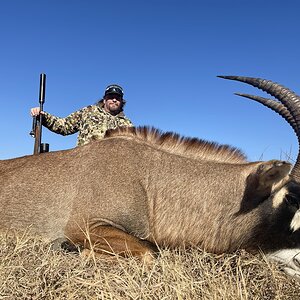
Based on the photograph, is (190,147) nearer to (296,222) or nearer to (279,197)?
(279,197)

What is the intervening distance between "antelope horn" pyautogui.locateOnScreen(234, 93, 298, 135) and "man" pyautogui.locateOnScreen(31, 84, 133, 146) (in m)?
4.00

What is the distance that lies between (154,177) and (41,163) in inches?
56.5

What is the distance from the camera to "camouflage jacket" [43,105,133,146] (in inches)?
355

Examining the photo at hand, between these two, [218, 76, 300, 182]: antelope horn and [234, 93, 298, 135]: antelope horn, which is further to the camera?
[234, 93, 298, 135]: antelope horn

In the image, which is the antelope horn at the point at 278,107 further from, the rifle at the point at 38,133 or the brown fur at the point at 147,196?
the rifle at the point at 38,133

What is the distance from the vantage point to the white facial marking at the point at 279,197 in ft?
15.1

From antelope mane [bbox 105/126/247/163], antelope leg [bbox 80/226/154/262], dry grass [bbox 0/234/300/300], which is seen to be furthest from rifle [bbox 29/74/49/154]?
dry grass [bbox 0/234/300/300]

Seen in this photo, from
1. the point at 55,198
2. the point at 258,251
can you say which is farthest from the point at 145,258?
the point at 55,198

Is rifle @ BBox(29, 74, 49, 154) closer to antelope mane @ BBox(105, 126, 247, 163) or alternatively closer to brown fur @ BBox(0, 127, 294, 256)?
brown fur @ BBox(0, 127, 294, 256)

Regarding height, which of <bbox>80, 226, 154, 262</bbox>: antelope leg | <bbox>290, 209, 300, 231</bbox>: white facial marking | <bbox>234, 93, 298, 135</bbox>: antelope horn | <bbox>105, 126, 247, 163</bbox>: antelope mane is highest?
<bbox>234, 93, 298, 135</bbox>: antelope horn

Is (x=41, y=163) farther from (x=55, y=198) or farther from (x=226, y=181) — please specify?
(x=226, y=181)

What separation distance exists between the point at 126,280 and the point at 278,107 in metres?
2.64

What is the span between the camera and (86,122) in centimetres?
907

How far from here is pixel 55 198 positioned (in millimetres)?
5332
